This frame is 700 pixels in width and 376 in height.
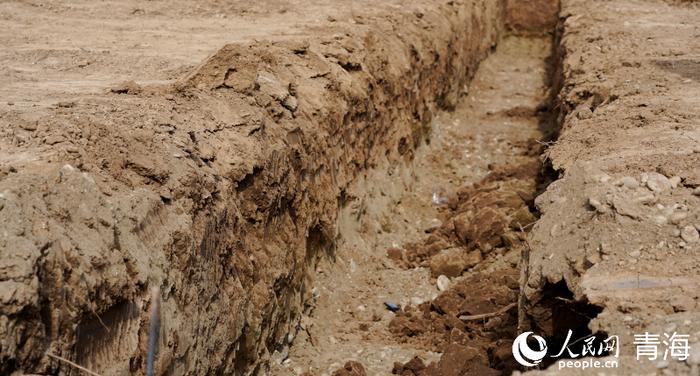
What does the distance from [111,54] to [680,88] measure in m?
5.19

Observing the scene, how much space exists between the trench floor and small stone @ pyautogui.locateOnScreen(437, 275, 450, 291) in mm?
56

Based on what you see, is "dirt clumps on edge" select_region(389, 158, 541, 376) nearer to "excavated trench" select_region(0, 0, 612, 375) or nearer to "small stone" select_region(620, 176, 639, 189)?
"excavated trench" select_region(0, 0, 612, 375)

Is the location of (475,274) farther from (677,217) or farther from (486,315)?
(677,217)

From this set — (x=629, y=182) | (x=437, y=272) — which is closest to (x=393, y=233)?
(x=437, y=272)

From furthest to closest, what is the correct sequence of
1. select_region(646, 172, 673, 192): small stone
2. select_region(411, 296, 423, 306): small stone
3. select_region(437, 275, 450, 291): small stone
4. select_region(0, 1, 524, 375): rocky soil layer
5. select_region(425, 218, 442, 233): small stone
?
select_region(425, 218, 442, 233): small stone → select_region(437, 275, 450, 291): small stone → select_region(411, 296, 423, 306): small stone → select_region(646, 172, 673, 192): small stone → select_region(0, 1, 524, 375): rocky soil layer

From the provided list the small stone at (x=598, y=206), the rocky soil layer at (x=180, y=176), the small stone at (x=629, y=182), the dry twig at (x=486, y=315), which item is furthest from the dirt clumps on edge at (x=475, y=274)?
the small stone at (x=629, y=182)

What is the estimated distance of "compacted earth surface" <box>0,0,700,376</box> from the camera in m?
3.41

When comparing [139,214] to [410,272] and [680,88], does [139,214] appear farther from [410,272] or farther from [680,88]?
[680,88]

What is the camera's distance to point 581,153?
5.66 m

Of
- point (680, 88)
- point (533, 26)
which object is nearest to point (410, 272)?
point (680, 88)

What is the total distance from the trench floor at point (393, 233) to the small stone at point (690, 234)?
6.94 feet

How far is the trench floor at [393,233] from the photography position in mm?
5590

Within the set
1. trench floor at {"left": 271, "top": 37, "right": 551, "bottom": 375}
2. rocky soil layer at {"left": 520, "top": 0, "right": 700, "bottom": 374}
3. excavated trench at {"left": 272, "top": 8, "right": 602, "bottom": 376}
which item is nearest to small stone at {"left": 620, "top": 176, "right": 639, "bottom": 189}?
rocky soil layer at {"left": 520, "top": 0, "right": 700, "bottom": 374}

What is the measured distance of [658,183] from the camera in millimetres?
4551
